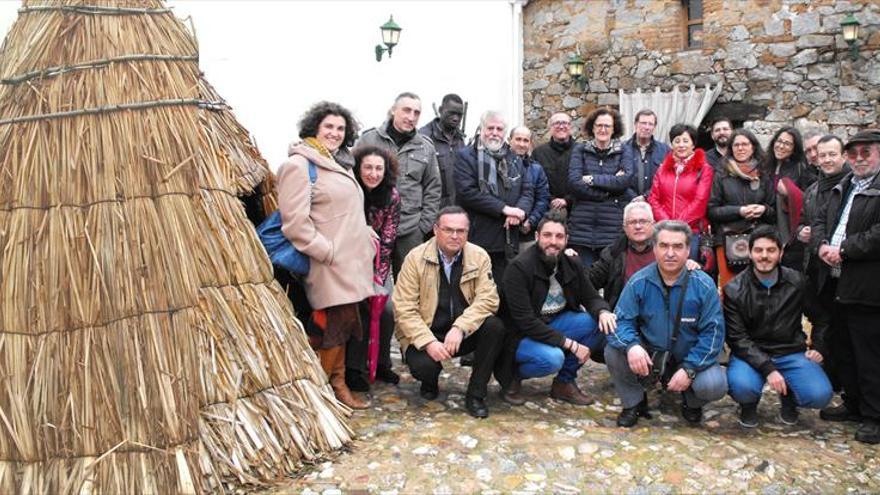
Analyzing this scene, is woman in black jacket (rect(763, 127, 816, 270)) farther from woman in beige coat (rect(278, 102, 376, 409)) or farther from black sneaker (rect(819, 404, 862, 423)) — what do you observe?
woman in beige coat (rect(278, 102, 376, 409))

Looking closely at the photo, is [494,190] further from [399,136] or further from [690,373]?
[690,373]

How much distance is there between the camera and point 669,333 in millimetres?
4344

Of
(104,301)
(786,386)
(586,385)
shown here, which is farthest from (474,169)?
(104,301)

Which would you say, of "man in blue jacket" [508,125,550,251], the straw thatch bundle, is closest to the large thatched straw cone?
the straw thatch bundle

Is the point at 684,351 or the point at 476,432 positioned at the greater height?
the point at 684,351

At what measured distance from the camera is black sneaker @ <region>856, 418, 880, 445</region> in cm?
418

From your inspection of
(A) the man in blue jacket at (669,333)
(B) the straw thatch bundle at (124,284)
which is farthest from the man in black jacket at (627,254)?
(B) the straw thatch bundle at (124,284)

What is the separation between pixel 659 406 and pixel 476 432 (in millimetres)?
1243

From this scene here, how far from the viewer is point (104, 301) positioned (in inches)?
131

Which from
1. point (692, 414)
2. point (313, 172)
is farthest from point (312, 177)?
point (692, 414)

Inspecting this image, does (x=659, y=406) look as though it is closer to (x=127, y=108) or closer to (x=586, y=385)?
(x=586, y=385)

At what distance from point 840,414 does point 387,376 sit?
2.63 meters

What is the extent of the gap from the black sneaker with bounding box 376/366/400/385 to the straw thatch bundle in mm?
1301

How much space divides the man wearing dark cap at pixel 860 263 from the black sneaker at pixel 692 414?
79cm
